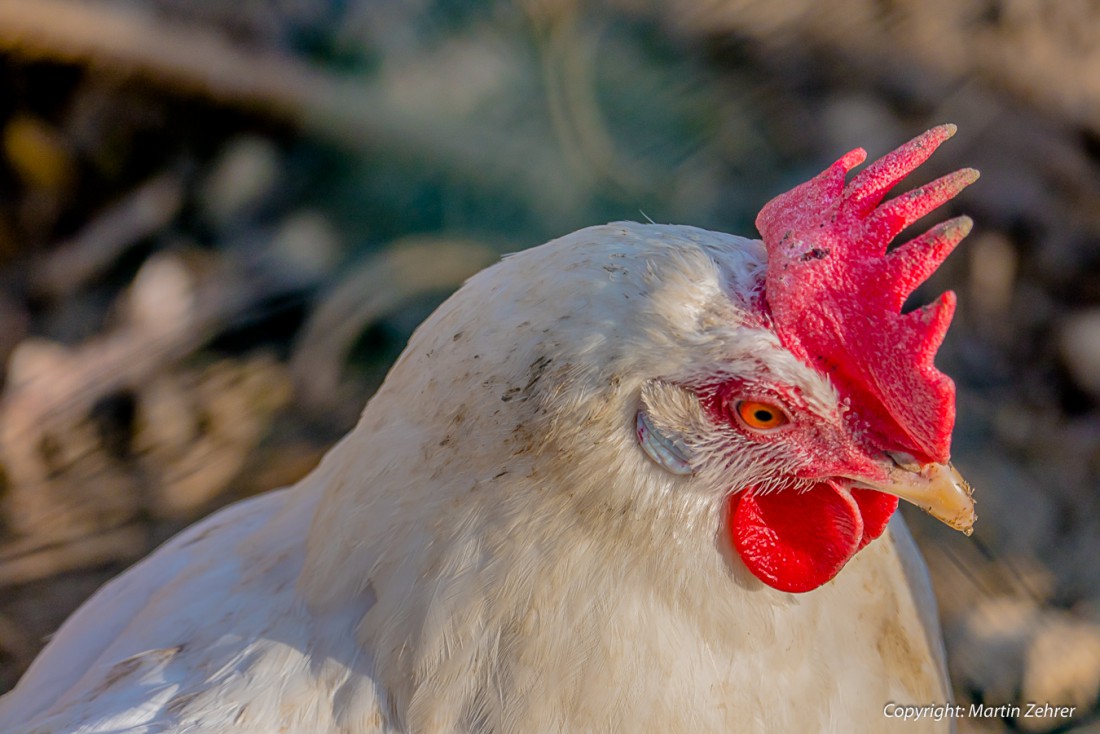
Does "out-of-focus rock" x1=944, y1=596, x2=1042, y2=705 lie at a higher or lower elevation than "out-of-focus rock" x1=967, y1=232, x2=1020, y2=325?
lower

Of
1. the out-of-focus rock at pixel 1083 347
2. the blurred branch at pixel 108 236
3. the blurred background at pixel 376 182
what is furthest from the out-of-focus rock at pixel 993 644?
the blurred branch at pixel 108 236

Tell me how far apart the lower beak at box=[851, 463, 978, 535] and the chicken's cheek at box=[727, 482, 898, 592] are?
10cm

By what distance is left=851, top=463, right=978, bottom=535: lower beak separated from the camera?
1.50 metres

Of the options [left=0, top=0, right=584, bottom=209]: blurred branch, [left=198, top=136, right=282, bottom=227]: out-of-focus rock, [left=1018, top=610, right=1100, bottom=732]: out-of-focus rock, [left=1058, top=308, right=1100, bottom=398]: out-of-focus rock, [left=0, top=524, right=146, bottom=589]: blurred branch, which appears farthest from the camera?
[left=198, top=136, right=282, bottom=227]: out-of-focus rock

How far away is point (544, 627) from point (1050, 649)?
6.76ft

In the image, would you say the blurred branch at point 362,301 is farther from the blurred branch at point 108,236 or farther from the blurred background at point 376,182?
the blurred branch at point 108,236

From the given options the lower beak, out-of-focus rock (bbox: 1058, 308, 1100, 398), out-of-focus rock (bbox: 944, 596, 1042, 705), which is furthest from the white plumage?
out-of-focus rock (bbox: 1058, 308, 1100, 398)

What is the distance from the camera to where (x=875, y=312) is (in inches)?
58.3

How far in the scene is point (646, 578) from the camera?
152 cm

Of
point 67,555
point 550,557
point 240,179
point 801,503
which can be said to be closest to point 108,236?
point 240,179

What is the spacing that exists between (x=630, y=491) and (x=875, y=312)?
0.45 m

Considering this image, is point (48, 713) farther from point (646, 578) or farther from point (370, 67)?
point (370, 67)

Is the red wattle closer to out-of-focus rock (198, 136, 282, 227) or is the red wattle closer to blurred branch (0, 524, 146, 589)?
blurred branch (0, 524, 146, 589)

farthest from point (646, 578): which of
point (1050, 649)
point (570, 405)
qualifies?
point (1050, 649)
